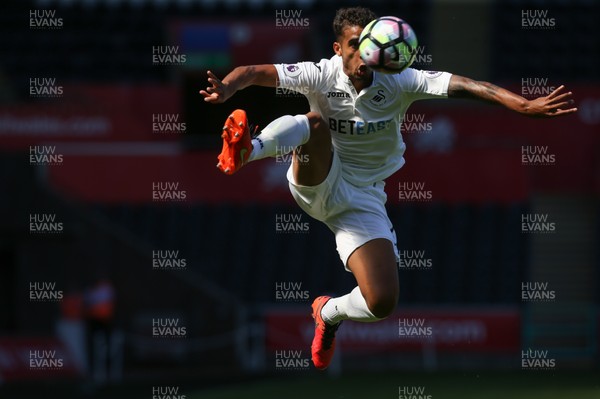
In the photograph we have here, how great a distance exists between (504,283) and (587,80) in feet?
16.4

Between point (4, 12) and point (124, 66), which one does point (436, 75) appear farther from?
point (4, 12)

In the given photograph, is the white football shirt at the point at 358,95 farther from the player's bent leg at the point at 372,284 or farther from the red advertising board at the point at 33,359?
the red advertising board at the point at 33,359

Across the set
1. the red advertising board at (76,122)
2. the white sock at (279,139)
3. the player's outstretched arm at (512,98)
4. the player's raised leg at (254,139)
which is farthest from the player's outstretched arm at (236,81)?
the red advertising board at (76,122)

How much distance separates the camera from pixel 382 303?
989 centimetres

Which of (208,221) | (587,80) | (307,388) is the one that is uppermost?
(587,80)

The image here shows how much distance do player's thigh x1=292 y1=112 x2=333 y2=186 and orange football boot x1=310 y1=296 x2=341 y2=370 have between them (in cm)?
155

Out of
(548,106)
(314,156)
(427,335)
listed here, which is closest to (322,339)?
(314,156)

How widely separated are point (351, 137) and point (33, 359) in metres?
12.6

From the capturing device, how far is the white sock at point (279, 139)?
9289 millimetres

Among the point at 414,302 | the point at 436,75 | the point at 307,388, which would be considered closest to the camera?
the point at 436,75

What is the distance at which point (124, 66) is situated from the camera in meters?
25.8

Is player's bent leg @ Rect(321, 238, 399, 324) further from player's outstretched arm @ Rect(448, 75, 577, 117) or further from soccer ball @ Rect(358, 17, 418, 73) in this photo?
soccer ball @ Rect(358, 17, 418, 73)

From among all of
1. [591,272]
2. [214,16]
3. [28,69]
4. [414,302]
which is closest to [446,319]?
[414,302]

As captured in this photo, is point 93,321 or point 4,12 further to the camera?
point 4,12
